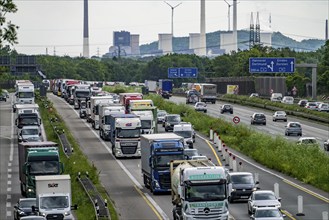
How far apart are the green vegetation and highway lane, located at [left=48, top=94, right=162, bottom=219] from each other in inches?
390

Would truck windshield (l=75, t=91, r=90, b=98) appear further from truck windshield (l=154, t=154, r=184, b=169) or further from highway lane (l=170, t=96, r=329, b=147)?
truck windshield (l=154, t=154, r=184, b=169)

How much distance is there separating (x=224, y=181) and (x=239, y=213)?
615cm

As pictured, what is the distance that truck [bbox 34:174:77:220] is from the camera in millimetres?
45188

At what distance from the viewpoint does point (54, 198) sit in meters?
46.3

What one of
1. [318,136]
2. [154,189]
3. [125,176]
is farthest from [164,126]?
[154,189]

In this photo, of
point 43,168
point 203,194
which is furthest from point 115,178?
point 203,194

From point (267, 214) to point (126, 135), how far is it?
103 ft

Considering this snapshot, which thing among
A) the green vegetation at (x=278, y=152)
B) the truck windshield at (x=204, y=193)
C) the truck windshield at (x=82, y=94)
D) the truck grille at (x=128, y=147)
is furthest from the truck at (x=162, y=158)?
the truck windshield at (x=82, y=94)

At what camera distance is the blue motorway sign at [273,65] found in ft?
419

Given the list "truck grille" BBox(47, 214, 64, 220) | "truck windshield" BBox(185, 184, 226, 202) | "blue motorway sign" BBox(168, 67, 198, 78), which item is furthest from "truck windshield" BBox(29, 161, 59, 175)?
"blue motorway sign" BBox(168, 67, 198, 78)

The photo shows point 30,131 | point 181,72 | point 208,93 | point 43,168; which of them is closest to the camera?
point 43,168

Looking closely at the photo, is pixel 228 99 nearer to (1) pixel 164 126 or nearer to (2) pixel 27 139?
(1) pixel 164 126

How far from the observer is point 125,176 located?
64188 mm

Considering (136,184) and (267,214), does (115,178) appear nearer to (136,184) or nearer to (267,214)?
(136,184)
